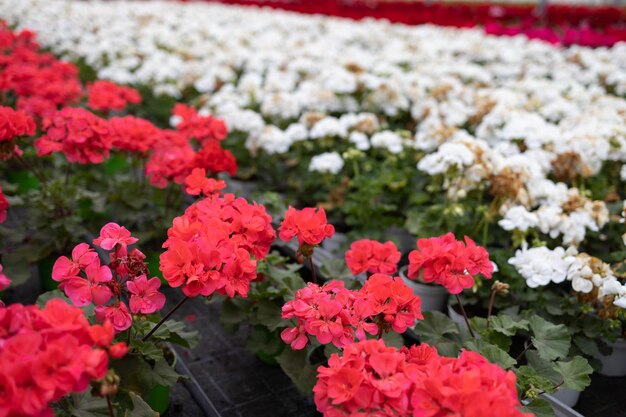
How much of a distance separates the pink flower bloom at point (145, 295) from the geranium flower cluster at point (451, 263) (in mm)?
767

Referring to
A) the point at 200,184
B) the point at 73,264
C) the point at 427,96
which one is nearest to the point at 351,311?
the point at 73,264

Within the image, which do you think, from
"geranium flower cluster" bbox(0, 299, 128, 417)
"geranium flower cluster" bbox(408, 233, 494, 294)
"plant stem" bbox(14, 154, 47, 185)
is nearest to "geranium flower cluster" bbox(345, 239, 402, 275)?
"geranium flower cluster" bbox(408, 233, 494, 294)

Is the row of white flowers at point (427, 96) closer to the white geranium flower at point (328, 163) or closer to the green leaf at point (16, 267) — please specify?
the white geranium flower at point (328, 163)

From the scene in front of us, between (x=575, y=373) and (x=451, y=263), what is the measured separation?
0.48 metres

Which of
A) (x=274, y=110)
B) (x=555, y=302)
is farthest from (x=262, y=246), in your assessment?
(x=274, y=110)

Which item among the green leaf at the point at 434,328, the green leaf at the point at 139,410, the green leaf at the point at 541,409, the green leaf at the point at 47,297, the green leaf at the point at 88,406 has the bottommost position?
the green leaf at the point at 139,410

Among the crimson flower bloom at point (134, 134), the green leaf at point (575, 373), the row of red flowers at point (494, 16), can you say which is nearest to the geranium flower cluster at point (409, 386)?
the green leaf at point (575, 373)

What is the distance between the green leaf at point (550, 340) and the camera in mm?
1749

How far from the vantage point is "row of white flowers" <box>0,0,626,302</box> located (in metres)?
2.59

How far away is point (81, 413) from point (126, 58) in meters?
5.21

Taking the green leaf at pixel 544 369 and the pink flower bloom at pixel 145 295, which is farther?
the green leaf at pixel 544 369

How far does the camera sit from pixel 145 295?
158cm

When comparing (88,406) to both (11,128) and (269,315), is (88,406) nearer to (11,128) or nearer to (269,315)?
(269,315)

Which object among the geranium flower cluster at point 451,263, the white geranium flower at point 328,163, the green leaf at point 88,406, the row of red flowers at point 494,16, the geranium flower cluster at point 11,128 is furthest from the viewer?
the row of red flowers at point 494,16
